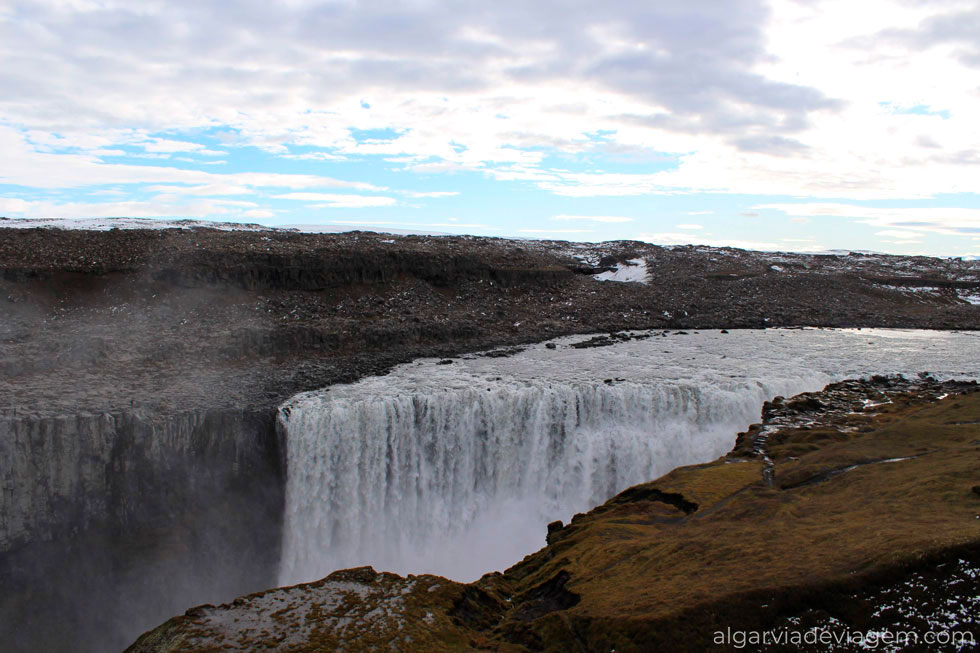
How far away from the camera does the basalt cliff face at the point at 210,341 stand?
15531mm

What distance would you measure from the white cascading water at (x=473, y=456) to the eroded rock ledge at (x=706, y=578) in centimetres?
539

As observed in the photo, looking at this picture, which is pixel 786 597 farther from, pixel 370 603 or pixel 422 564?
pixel 422 564

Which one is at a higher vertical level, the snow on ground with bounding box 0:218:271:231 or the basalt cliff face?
the snow on ground with bounding box 0:218:271:231

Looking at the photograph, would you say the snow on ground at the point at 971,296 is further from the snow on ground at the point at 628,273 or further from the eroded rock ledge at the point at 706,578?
the eroded rock ledge at the point at 706,578

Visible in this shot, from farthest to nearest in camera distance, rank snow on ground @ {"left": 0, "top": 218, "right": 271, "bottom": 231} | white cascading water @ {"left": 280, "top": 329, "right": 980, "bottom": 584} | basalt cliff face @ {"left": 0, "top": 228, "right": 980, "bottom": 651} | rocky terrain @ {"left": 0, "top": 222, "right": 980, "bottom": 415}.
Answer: snow on ground @ {"left": 0, "top": 218, "right": 271, "bottom": 231}
rocky terrain @ {"left": 0, "top": 222, "right": 980, "bottom": 415}
white cascading water @ {"left": 280, "top": 329, "right": 980, "bottom": 584}
basalt cliff face @ {"left": 0, "top": 228, "right": 980, "bottom": 651}

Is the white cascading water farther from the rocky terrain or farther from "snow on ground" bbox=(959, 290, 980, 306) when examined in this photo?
"snow on ground" bbox=(959, 290, 980, 306)

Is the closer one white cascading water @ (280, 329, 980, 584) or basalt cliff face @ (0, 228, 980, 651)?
basalt cliff face @ (0, 228, 980, 651)

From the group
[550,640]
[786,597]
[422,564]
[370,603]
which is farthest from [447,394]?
[786,597]

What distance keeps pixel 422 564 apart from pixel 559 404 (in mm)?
6136

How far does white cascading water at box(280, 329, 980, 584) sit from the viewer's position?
1744 cm

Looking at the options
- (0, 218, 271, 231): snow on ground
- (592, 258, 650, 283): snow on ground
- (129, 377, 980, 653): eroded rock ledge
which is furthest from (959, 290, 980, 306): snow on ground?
(0, 218, 271, 231): snow on ground

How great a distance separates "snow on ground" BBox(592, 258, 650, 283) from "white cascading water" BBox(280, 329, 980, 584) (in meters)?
19.5

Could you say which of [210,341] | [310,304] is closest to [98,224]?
[310,304]

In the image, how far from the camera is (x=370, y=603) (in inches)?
350
